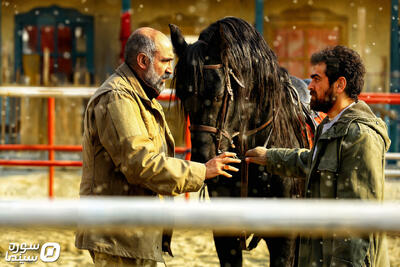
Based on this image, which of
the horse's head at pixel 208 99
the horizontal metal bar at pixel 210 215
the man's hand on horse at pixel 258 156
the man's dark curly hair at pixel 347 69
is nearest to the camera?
the horizontal metal bar at pixel 210 215

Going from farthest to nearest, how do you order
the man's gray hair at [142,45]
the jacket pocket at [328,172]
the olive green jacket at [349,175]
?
1. the man's gray hair at [142,45]
2. the jacket pocket at [328,172]
3. the olive green jacket at [349,175]

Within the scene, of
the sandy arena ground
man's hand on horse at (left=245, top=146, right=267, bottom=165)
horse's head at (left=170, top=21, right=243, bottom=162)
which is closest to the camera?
man's hand on horse at (left=245, top=146, right=267, bottom=165)

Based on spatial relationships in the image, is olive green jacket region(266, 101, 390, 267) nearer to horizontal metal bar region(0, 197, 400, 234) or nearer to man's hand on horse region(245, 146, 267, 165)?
man's hand on horse region(245, 146, 267, 165)

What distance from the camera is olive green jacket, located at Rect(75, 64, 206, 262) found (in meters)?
2.42

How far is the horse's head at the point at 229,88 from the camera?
10.6 feet

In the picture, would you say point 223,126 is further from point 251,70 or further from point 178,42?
point 178,42

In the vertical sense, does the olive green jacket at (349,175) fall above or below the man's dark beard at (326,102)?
below

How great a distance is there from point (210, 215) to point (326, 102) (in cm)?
170

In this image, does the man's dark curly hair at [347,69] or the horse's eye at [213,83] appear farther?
the horse's eye at [213,83]

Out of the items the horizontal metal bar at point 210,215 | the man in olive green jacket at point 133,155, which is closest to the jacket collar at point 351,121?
the man in olive green jacket at point 133,155

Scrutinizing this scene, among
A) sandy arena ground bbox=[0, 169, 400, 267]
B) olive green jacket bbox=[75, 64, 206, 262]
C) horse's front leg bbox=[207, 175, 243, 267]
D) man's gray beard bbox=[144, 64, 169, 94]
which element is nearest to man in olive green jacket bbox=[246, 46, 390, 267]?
olive green jacket bbox=[75, 64, 206, 262]

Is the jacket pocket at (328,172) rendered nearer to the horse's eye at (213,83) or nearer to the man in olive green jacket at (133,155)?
the man in olive green jacket at (133,155)

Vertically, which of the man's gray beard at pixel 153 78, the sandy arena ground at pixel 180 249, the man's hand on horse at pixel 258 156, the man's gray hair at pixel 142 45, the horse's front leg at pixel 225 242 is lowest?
the sandy arena ground at pixel 180 249

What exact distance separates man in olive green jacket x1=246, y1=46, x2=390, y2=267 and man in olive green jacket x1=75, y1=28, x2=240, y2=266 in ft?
1.17
